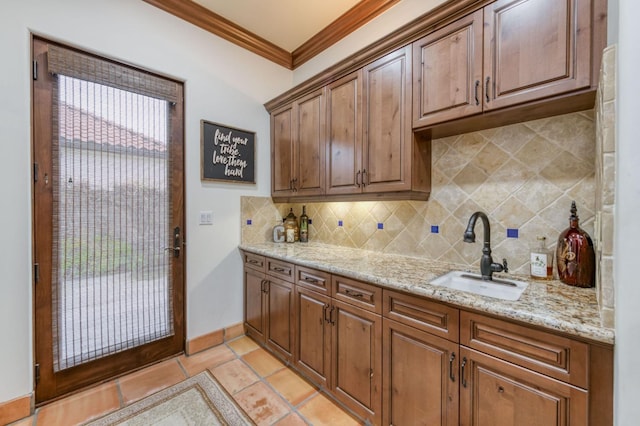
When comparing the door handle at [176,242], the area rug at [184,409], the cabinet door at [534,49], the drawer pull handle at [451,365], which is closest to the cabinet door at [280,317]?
the area rug at [184,409]

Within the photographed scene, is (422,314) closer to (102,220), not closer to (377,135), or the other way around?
(377,135)

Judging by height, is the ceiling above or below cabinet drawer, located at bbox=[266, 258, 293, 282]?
above

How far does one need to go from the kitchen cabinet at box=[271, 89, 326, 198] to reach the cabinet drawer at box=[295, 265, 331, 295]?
715 mm

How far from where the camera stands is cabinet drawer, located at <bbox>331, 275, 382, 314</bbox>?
4.84 ft

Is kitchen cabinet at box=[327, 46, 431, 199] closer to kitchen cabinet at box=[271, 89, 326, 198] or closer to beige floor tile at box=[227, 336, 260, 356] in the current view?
kitchen cabinet at box=[271, 89, 326, 198]

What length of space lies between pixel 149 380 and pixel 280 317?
1.06 meters

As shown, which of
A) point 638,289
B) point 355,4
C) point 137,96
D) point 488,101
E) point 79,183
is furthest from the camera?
point 355,4

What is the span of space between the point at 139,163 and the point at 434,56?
7.29ft

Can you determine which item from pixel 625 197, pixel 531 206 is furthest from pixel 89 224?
pixel 531 206

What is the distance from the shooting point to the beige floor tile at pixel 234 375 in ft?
6.24

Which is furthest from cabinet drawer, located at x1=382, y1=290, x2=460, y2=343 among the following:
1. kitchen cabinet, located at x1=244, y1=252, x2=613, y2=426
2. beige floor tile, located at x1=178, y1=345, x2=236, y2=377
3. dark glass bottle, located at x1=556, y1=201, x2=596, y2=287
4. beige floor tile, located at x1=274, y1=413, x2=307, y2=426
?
beige floor tile, located at x1=178, y1=345, x2=236, y2=377

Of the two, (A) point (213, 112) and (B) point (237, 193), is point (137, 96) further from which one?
(B) point (237, 193)

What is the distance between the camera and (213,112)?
7.96 ft

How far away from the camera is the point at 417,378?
1.30m
